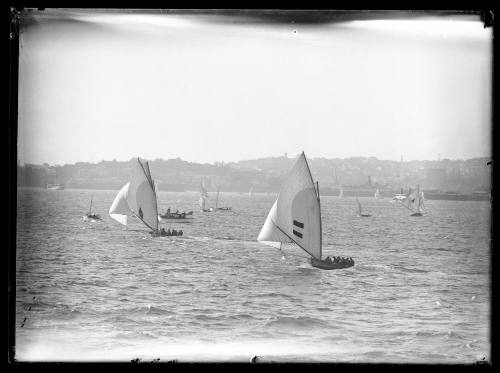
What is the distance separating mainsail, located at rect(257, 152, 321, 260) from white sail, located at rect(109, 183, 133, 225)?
1.09m

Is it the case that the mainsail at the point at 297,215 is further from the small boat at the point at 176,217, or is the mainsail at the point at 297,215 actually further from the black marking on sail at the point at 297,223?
the small boat at the point at 176,217

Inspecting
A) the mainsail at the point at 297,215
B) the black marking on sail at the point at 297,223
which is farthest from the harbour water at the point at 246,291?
the black marking on sail at the point at 297,223

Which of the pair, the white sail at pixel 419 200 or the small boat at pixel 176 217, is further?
the small boat at pixel 176 217

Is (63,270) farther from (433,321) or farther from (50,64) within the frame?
(433,321)

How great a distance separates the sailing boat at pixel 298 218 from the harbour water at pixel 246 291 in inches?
5.1

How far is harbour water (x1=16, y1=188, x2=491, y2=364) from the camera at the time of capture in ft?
14.3

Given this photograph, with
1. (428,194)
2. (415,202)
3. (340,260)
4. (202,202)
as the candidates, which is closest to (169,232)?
(202,202)

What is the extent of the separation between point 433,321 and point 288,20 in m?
2.56

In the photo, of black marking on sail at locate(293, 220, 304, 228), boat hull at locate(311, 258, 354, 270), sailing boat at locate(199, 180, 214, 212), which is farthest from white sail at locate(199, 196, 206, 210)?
boat hull at locate(311, 258, 354, 270)

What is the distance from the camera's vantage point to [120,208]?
461 centimetres

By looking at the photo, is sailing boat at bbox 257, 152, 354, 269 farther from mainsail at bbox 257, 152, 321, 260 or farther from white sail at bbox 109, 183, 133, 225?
white sail at bbox 109, 183, 133, 225

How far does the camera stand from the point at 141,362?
14.0ft

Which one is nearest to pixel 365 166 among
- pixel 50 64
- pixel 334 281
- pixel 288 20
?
pixel 334 281

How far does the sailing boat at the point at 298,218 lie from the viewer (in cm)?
455
